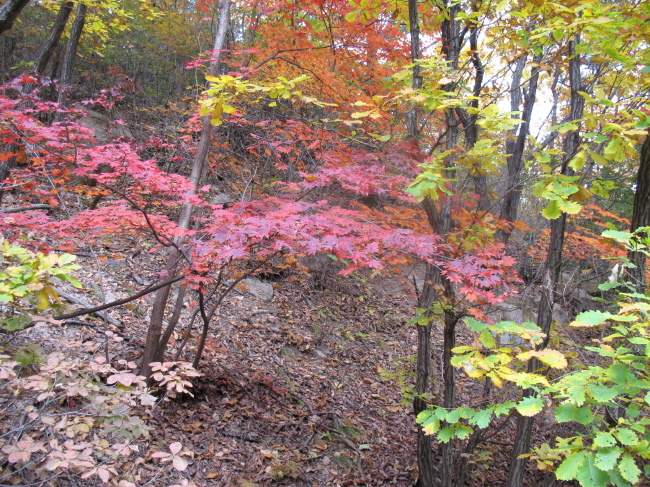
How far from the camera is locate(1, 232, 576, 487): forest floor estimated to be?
3.71m

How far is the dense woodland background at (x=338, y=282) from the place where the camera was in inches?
76.1

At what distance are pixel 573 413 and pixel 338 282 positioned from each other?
6.95m

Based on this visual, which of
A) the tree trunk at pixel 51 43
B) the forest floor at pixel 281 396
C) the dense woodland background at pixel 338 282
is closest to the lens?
the dense woodland background at pixel 338 282

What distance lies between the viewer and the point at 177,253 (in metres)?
3.73

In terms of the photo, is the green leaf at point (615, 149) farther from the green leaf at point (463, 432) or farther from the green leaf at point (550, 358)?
the green leaf at point (463, 432)

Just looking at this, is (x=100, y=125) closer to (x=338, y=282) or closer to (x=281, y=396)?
(x=338, y=282)

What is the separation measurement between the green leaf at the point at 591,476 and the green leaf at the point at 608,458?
0.09ft

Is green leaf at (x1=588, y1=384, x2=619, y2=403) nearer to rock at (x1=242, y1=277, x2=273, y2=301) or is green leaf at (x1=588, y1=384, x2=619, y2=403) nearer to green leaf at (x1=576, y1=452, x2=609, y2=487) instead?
green leaf at (x1=576, y1=452, x2=609, y2=487)

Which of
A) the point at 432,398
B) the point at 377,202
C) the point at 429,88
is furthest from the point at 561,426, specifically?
the point at 377,202

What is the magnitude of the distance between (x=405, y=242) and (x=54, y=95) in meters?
9.71

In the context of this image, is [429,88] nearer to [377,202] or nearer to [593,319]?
[593,319]

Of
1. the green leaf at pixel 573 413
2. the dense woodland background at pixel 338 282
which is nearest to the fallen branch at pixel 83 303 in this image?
the dense woodland background at pixel 338 282

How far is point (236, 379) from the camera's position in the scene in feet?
15.5

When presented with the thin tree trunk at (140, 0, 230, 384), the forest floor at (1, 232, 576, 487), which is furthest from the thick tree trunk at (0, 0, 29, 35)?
the forest floor at (1, 232, 576, 487)
